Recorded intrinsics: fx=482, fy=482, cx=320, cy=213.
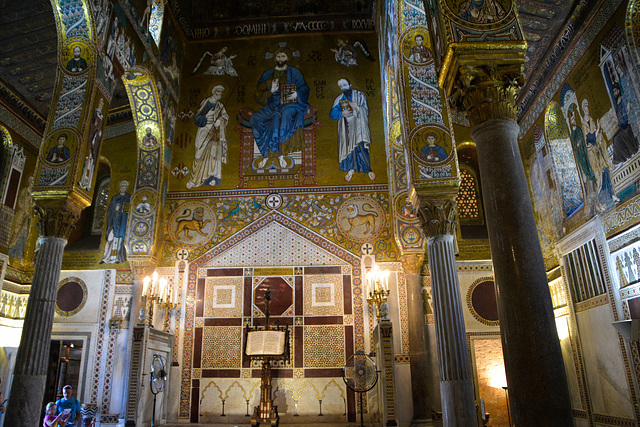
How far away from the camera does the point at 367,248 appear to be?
506 inches

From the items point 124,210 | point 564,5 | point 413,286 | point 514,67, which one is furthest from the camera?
point 124,210

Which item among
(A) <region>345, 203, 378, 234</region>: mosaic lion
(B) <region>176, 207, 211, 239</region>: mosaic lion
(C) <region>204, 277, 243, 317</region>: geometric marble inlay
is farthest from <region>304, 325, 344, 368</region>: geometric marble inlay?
(B) <region>176, 207, 211, 239</region>: mosaic lion

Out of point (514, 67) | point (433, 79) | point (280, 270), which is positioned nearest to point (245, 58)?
point (280, 270)

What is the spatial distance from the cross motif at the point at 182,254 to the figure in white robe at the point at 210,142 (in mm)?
1912

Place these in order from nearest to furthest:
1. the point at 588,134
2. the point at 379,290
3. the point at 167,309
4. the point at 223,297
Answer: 1. the point at 588,134
2. the point at 379,290
3. the point at 167,309
4. the point at 223,297

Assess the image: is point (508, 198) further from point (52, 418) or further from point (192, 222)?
point (192, 222)

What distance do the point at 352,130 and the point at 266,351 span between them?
6.62 metres

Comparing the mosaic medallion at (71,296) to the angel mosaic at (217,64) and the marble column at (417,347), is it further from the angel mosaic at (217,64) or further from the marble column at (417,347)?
the marble column at (417,347)

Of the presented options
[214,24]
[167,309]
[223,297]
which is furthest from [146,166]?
[214,24]

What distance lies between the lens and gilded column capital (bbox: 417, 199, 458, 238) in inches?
328

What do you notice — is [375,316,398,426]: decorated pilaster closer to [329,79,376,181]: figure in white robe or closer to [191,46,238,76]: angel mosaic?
[329,79,376,181]: figure in white robe

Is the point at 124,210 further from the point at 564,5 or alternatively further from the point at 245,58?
the point at 564,5

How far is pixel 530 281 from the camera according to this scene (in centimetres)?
459

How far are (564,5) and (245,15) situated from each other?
937 cm
